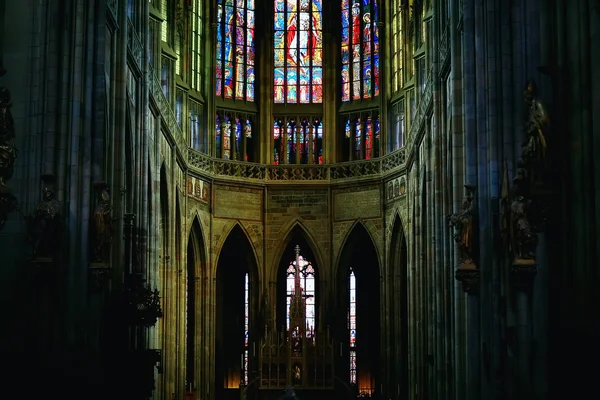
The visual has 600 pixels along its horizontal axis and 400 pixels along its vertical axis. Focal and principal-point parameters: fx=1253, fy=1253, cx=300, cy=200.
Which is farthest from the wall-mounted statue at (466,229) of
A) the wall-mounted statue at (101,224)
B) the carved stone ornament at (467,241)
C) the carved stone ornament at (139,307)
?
the carved stone ornament at (139,307)

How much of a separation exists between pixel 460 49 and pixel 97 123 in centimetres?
1082

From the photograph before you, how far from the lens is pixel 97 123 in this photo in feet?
102

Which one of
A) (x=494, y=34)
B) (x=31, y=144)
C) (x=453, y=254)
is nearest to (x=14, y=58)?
(x=31, y=144)

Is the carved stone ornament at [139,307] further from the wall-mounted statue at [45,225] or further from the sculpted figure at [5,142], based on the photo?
the sculpted figure at [5,142]

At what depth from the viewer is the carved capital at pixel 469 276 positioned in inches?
1181

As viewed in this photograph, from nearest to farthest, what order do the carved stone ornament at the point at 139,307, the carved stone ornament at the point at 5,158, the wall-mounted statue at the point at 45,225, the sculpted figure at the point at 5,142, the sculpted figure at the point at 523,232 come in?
1. the carved stone ornament at the point at 5,158
2. the sculpted figure at the point at 5,142
3. the sculpted figure at the point at 523,232
4. the wall-mounted statue at the point at 45,225
5. the carved stone ornament at the point at 139,307

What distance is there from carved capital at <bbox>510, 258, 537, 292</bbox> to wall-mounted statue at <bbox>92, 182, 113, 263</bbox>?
1000 cm

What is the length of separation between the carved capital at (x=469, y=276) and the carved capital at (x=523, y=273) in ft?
14.2

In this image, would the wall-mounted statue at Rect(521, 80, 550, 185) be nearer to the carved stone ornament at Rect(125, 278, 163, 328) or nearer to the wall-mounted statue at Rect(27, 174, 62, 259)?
the wall-mounted statue at Rect(27, 174, 62, 259)

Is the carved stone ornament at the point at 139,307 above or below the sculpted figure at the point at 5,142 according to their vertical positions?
below

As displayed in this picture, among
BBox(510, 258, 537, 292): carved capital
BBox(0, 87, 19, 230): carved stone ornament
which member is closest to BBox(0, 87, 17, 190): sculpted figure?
BBox(0, 87, 19, 230): carved stone ornament

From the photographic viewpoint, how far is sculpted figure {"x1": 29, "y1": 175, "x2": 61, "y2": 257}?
2759cm

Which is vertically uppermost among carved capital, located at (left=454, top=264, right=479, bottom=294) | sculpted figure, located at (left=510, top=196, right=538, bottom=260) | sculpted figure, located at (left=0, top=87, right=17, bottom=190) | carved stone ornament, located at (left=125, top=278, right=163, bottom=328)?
sculpted figure, located at (left=0, top=87, right=17, bottom=190)

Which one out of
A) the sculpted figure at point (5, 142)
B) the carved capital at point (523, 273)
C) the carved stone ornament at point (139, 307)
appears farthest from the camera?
the carved stone ornament at point (139, 307)
